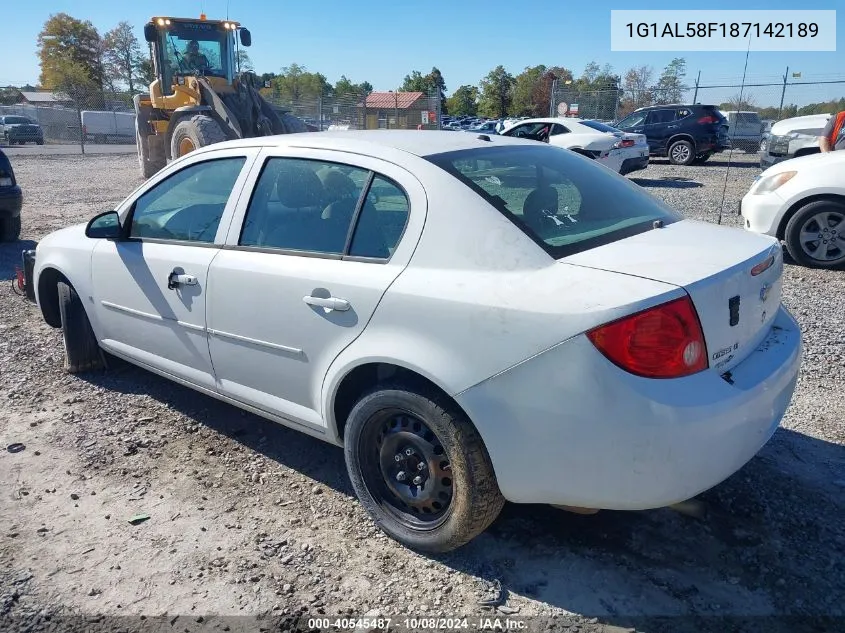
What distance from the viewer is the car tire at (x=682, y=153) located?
1922 cm

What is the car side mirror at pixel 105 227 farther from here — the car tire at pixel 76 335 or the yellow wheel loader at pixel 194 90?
the yellow wheel loader at pixel 194 90

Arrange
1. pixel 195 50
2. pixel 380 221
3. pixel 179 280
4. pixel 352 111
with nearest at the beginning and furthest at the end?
pixel 380 221, pixel 179 280, pixel 195 50, pixel 352 111

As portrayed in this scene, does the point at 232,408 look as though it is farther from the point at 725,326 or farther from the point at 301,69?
the point at 301,69

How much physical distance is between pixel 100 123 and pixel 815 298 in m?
42.2

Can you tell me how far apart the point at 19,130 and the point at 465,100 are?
57873 mm

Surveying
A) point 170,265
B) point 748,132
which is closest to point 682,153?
point 748,132

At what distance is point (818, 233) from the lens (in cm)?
697

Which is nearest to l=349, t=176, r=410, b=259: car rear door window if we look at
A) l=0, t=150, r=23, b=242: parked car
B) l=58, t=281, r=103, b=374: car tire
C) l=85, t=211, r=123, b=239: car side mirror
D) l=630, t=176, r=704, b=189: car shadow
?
l=85, t=211, r=123, b=239: car side mirror

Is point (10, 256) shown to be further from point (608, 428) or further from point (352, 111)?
point (352, 111)

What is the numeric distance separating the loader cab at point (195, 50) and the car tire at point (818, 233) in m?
12.0

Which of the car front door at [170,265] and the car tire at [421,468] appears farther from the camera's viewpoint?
the car front door at [170,265]

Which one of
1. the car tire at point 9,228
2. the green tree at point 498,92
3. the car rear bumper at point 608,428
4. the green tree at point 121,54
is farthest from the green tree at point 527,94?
the car rear bumper at point 608,428

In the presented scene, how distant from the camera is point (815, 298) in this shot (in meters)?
6.04

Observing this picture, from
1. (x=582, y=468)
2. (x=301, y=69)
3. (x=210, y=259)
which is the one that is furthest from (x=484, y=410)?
(x=301, y=69)
